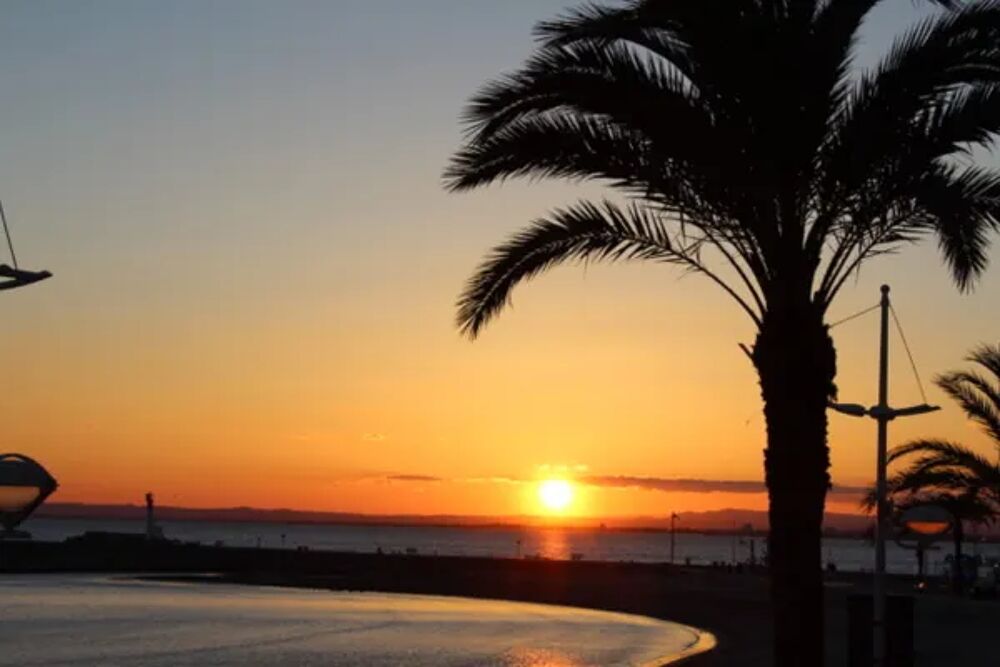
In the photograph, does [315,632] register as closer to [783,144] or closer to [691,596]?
[691,596]

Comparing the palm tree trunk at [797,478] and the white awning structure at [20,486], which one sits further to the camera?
the palm tree trunk at [797,478]

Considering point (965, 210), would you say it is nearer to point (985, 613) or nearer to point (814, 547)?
point (814, 547)

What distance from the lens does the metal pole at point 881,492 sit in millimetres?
17047

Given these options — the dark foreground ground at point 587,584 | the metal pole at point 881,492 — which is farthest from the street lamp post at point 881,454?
the dark foreground ground at point 587,584

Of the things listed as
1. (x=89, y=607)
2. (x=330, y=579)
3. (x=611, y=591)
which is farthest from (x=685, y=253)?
(x=330, y=579)

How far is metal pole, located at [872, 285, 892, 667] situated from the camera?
17047mm

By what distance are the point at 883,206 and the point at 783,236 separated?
1.06 metres

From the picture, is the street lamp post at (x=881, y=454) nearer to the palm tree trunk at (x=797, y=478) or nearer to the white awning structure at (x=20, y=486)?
the palm tree trunk at (x=797, y=478)

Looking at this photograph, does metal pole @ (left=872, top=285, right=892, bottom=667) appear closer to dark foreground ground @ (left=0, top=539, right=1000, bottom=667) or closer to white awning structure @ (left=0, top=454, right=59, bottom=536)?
dark foreground ground @ (left=0, top=539, right=1000, bottom=667)

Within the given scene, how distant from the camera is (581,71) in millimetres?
14742

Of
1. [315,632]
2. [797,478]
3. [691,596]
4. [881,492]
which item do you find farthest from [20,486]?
[691,596]

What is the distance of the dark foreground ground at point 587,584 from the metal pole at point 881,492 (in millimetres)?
5216

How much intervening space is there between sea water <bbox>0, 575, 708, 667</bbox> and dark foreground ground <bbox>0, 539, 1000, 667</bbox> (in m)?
1.98

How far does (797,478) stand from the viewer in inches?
575
